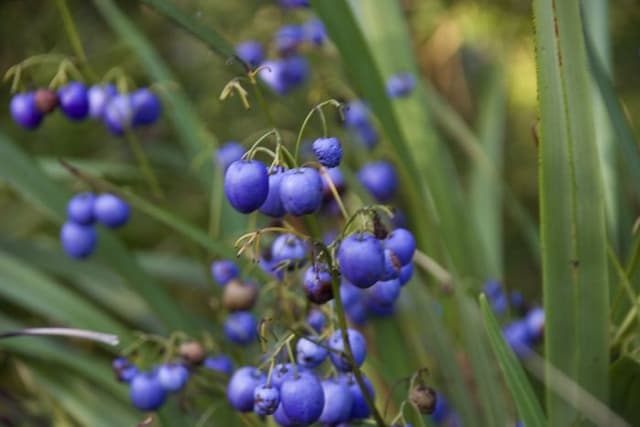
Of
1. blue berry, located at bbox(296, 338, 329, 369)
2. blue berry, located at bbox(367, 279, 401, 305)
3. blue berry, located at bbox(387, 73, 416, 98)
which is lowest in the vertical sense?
blue berry, located at bbox(296, 338, 329, 369)

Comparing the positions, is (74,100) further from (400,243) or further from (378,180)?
(400,243)

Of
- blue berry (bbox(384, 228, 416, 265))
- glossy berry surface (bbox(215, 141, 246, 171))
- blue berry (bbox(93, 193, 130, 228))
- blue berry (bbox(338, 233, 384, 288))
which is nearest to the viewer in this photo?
blue berry (bbox(338, 233, 384, 288))

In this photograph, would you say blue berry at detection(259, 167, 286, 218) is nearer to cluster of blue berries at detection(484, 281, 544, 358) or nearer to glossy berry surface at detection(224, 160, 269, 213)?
glossy berry surface at detection(224, 160, 269, 213)

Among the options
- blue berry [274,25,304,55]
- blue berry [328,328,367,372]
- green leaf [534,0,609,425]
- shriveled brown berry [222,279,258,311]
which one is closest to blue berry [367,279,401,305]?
blue berry [328,328,367,372]

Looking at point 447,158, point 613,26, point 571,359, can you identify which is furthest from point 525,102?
point 571,359

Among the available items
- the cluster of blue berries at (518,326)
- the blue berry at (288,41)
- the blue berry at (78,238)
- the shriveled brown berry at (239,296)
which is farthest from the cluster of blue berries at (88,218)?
the cluster of blue berries at (518,326)

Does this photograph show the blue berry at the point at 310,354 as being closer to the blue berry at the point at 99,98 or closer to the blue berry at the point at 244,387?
the blue berry at the point at 244,387
